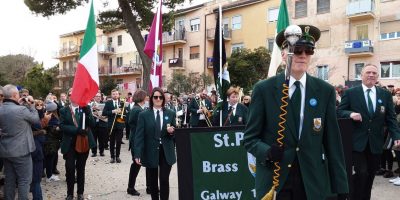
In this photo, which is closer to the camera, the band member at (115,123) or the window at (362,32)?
the band member at (115,123)

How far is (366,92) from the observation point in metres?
6.25

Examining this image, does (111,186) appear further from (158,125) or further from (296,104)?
(296,104)

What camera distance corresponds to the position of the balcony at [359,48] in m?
30.5

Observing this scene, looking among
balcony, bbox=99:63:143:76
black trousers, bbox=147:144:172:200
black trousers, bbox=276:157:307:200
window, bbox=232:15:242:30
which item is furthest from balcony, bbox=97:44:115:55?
black trousers, bbox=276:157:307:200

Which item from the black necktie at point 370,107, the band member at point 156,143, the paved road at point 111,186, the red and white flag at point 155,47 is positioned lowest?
the paved road at point 111,186

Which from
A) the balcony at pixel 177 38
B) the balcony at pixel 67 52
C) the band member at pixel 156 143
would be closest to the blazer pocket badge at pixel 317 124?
the band member at pixel 156 143

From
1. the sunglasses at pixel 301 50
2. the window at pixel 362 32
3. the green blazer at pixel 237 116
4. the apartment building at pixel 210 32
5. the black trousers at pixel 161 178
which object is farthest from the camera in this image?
the apartment building at pixel 210 32

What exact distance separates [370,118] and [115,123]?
8.06m

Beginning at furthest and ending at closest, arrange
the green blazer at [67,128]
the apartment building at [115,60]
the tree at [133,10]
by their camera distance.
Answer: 1. the apartment building at [115,60]
2. the tree at [133,10]
3. the green blazer at [67,128]

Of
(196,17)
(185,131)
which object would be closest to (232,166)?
(185,131)

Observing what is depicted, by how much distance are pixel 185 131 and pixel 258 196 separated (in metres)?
2.29

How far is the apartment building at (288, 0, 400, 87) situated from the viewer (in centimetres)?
3014

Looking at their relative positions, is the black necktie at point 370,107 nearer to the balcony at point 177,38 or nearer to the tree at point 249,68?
the tree at point 249,68

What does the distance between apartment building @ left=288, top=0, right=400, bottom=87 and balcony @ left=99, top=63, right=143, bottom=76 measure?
74.9 feet
